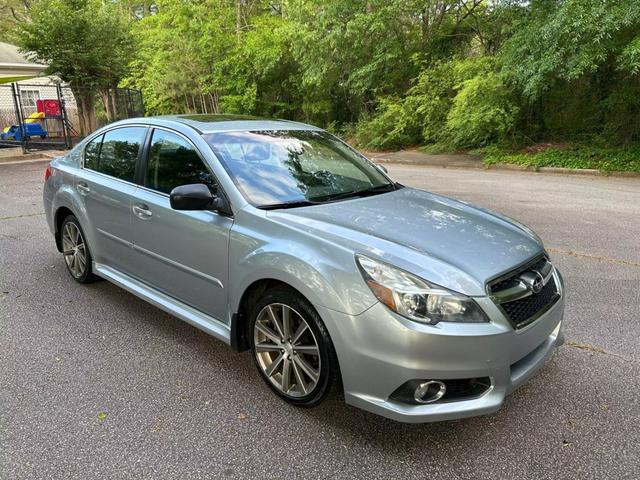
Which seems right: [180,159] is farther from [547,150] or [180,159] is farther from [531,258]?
[547,150]

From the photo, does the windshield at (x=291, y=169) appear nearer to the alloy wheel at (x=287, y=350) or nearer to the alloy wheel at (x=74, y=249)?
the alloy wheel at (x=287, y=350)

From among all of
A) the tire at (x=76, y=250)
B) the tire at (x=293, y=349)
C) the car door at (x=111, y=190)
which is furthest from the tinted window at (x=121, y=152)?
the tire at (x=293, y=349)

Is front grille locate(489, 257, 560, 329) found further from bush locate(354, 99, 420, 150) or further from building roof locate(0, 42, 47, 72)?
building roof locate(0, 42, 47, 72)

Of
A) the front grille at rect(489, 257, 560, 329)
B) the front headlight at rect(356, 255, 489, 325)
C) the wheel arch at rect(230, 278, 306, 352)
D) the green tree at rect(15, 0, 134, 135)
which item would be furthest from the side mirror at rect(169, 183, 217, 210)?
the green tree at rect(15, 0, 134, 135)

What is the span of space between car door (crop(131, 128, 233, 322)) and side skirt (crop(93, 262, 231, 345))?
5cm

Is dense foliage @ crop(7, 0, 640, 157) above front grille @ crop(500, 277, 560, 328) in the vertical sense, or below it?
above

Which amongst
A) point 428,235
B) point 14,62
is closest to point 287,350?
point 428,235

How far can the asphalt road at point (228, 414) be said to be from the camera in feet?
7.67

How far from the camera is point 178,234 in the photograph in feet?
10.7

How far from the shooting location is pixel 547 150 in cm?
1393

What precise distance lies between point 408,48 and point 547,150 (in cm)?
735

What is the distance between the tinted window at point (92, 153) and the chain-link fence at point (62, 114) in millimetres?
13590

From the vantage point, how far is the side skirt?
3.08m

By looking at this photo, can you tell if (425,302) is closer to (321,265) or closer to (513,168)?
(321,265)
